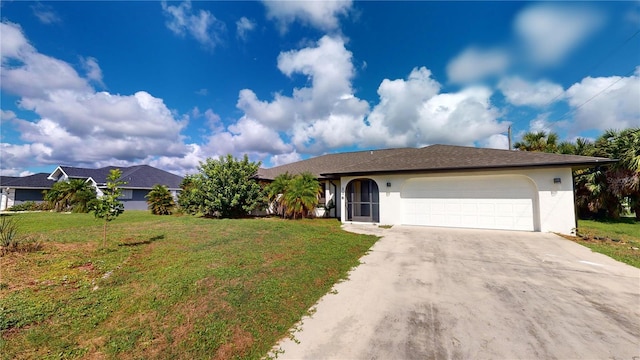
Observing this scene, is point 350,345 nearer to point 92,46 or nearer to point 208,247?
point 208,247

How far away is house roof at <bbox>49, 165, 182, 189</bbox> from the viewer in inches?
944

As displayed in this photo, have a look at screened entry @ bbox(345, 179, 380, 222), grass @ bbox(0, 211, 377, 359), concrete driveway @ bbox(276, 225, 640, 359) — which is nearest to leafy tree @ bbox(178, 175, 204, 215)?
grass @ bbox(0, 211, 377, 359)

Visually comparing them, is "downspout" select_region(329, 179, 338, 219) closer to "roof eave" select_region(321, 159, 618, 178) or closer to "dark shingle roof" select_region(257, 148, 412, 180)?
"roof eave" select_region(321, 159, 618, 178)

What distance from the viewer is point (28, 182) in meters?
25.3

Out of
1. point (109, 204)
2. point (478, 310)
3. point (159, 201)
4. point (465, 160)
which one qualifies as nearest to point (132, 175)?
point (159, 201)

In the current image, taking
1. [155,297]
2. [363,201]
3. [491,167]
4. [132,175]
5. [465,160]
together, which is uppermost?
[132,175]

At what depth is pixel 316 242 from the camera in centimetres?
805

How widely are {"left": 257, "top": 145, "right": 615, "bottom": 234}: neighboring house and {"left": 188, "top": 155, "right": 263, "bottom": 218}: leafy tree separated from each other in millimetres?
6037

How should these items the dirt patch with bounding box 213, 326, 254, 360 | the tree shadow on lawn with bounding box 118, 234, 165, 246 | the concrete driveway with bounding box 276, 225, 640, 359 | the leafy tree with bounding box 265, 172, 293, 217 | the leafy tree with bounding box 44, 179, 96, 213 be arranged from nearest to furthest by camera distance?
the dirt patch with bounding box 213, 326, 254, 360, the concrete driveway with bounding box 276, 225, 640, 359, the tree shadow on lawn with bounding box 118, 234, 165, 246, the leafy tree with bounding box 265, 172, 293, 217, the leafy tree with bounding box 44, 179, 96, 213

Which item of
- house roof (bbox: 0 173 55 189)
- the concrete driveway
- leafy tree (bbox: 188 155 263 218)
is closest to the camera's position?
the concrete driveway

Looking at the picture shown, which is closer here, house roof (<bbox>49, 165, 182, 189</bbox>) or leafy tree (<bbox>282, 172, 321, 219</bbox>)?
leafy tree (<bbox>282, 172, 321, 219</bbox>)

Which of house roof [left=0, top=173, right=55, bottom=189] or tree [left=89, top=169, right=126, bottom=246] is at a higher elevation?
house roof [left=0, top=173, right=55, bottom=189]

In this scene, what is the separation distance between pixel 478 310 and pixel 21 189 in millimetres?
39118

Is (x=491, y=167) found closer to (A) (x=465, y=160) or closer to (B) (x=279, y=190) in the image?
(A) (x=465, y=160)
